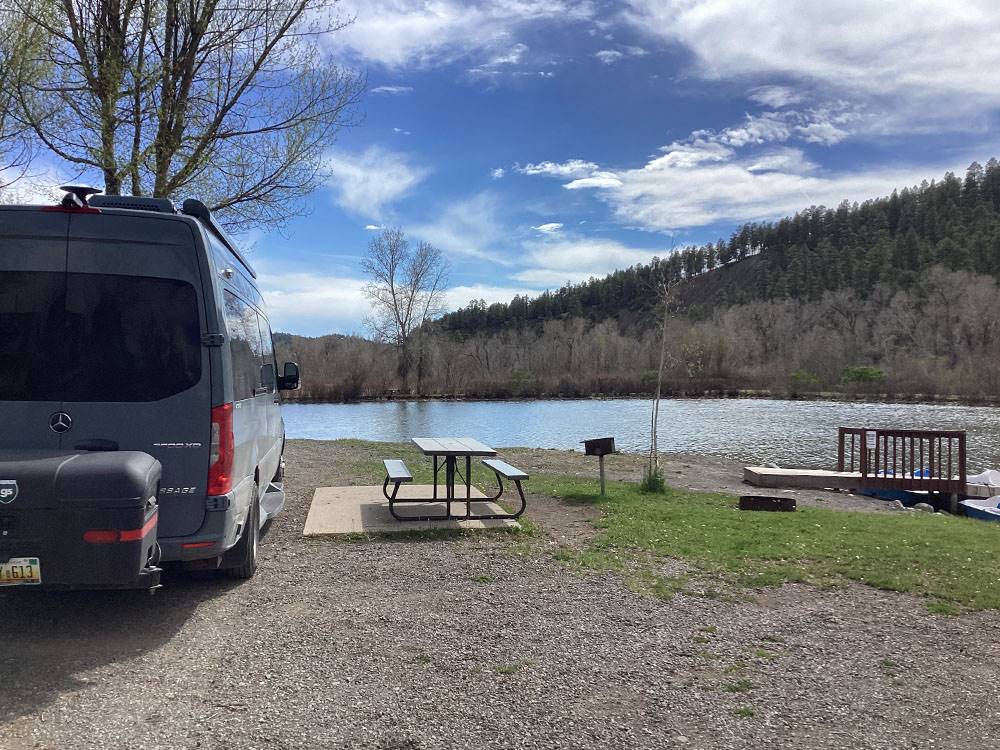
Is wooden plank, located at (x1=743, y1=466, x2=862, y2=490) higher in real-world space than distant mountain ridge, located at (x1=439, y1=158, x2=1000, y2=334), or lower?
lower

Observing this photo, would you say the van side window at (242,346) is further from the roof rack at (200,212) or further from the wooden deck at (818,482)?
the wooden deck at (818,482)

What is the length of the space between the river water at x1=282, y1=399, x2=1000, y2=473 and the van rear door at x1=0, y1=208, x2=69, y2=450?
62.6 feet

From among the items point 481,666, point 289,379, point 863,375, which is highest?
point 863,375

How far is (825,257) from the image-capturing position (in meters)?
130

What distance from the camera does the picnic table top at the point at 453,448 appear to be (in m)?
7.59

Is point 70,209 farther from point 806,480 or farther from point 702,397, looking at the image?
point 702,397

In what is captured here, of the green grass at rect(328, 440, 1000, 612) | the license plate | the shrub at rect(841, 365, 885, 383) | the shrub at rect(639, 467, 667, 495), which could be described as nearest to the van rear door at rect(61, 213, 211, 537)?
the license plate

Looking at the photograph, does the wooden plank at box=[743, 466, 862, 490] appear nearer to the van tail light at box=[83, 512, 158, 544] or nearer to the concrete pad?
the concrete pad

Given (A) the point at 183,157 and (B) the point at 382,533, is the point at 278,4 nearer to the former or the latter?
(A) the point at 183,157

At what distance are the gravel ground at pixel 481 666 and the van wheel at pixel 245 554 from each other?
118mm

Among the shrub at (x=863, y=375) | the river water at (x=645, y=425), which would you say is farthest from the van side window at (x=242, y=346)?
the shrub at (x=863, y=375)

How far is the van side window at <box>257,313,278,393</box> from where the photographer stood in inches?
256

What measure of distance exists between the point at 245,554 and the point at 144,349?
1.99 meters

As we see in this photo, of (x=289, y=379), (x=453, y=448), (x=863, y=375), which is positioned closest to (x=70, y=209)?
(x=289, y=379)
